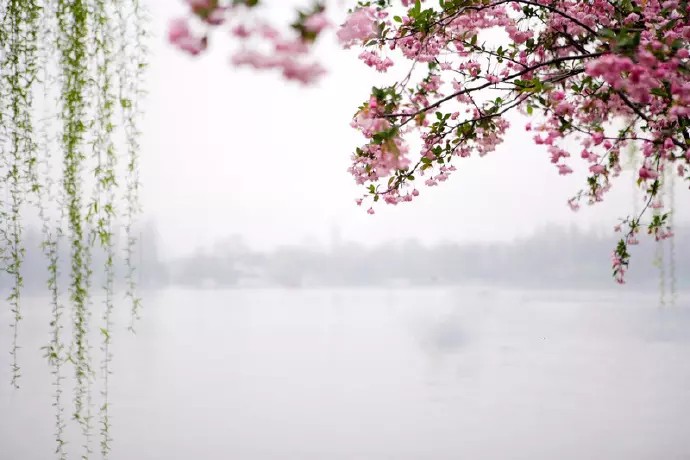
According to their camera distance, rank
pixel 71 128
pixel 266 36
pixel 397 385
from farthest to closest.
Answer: pixel 397 385 < pixel 71 128 < pixel 266 36

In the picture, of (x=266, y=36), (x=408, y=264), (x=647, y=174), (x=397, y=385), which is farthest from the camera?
(x=408, y=264)

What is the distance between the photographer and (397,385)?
3984mm

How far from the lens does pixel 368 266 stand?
18.4ft

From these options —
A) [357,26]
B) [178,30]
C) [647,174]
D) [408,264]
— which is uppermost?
[357,26]

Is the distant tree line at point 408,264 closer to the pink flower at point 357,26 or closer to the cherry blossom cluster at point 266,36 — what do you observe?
the pink flower at point 357,26

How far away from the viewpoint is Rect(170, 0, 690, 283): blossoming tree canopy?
1.49 meters

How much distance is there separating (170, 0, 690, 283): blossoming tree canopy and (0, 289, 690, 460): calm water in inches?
72.4

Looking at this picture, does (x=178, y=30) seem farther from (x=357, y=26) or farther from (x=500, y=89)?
(x=500, y=89)

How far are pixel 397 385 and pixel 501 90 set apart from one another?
2697mm

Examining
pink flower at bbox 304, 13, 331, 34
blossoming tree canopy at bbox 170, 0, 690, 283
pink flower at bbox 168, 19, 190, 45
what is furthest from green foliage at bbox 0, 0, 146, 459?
pink flower at bbox 304, 13, 331, 34

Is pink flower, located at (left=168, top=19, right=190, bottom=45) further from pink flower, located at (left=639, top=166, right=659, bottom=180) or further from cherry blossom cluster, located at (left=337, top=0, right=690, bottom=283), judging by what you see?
pink flower, located at (left=639, top=166, right=659, bottom=180)

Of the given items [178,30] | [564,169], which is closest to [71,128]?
[178,30]

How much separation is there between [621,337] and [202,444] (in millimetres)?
3494

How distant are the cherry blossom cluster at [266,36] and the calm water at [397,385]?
283 cm
